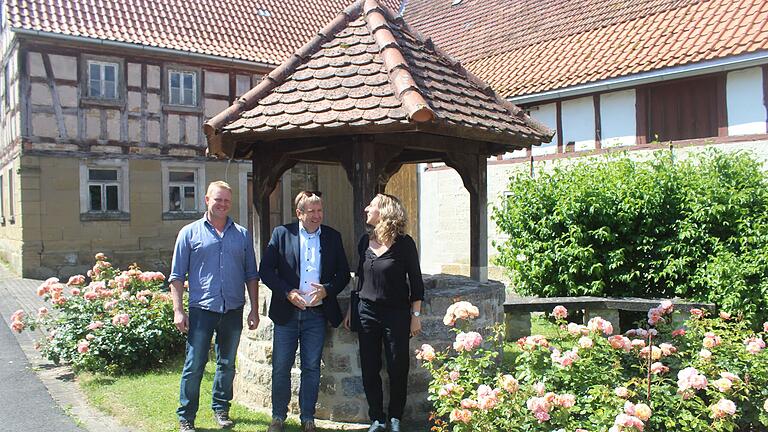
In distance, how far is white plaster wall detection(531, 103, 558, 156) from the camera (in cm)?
1290

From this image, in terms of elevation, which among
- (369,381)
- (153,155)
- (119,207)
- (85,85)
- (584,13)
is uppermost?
(584,13)

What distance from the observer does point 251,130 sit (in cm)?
497

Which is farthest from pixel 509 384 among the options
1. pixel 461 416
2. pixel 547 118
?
pixel 547 118

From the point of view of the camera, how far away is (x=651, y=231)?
7699 mm

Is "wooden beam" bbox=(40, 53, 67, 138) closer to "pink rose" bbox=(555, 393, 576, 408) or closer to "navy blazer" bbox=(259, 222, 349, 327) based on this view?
"navy blazer" bbox=(259, 222, 349, 327)

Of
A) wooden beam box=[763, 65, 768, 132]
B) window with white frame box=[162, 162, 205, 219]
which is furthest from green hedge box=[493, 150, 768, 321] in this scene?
window with white frame box=[162, 162, 205, 219]

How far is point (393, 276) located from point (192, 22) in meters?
15.5

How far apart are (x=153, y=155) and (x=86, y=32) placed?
3321 mm

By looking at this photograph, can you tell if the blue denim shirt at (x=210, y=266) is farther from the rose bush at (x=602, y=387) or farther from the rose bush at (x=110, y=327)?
the rose bush at (x=110, y=327)

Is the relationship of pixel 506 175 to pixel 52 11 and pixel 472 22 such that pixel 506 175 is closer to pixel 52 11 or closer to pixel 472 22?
pixel 472 22

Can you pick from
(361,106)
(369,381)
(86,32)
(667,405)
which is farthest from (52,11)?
(667,405)

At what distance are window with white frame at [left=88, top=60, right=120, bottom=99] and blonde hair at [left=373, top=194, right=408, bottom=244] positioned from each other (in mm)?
13919

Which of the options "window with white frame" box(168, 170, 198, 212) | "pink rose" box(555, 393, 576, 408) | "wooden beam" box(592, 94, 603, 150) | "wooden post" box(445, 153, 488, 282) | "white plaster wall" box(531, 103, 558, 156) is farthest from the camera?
"window with white frame" box(168, 170, 198, 212)

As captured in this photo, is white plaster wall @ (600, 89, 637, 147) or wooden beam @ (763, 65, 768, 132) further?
white plaster wall @ (600, 89, 637, 147)
